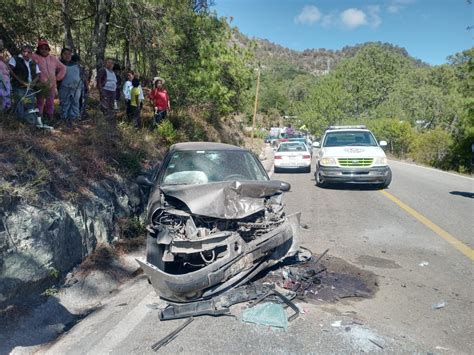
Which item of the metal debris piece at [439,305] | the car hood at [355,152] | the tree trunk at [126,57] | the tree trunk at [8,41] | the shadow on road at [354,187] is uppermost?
the tree trunk at [126,57]

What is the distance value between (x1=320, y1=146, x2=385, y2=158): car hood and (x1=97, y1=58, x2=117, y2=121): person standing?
243 inches

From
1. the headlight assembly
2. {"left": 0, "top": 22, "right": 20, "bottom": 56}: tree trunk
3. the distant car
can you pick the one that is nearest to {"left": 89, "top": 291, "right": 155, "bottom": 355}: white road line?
{"left": 0, "top": 22, "right": 20, "bottom": 56}: tree trunk

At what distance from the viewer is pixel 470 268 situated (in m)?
5.41

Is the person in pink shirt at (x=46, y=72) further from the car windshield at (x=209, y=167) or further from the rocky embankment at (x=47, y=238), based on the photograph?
the car windshield at (x=209, y=167)

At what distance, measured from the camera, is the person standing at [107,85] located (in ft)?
33.7

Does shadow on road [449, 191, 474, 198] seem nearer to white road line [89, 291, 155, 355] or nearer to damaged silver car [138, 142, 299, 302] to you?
damaged silver car [138, 142, 299, 302]

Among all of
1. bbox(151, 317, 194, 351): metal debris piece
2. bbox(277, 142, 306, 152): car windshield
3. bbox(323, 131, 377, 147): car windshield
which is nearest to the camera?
bbox(151, 317, 194, 351): metal debris piece

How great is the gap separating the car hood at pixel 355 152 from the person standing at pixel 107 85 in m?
6.16

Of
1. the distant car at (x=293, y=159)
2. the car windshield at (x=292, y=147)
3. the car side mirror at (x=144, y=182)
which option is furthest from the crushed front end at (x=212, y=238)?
the car windshield at (x=292, y=147)

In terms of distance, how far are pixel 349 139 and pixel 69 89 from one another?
821 cm

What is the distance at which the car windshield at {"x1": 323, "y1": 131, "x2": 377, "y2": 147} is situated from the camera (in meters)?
12.8

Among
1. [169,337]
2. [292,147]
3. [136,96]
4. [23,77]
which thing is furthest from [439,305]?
[292,147]

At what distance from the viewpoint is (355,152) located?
1192 cm

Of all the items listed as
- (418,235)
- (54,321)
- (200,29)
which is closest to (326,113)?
(200,29)
